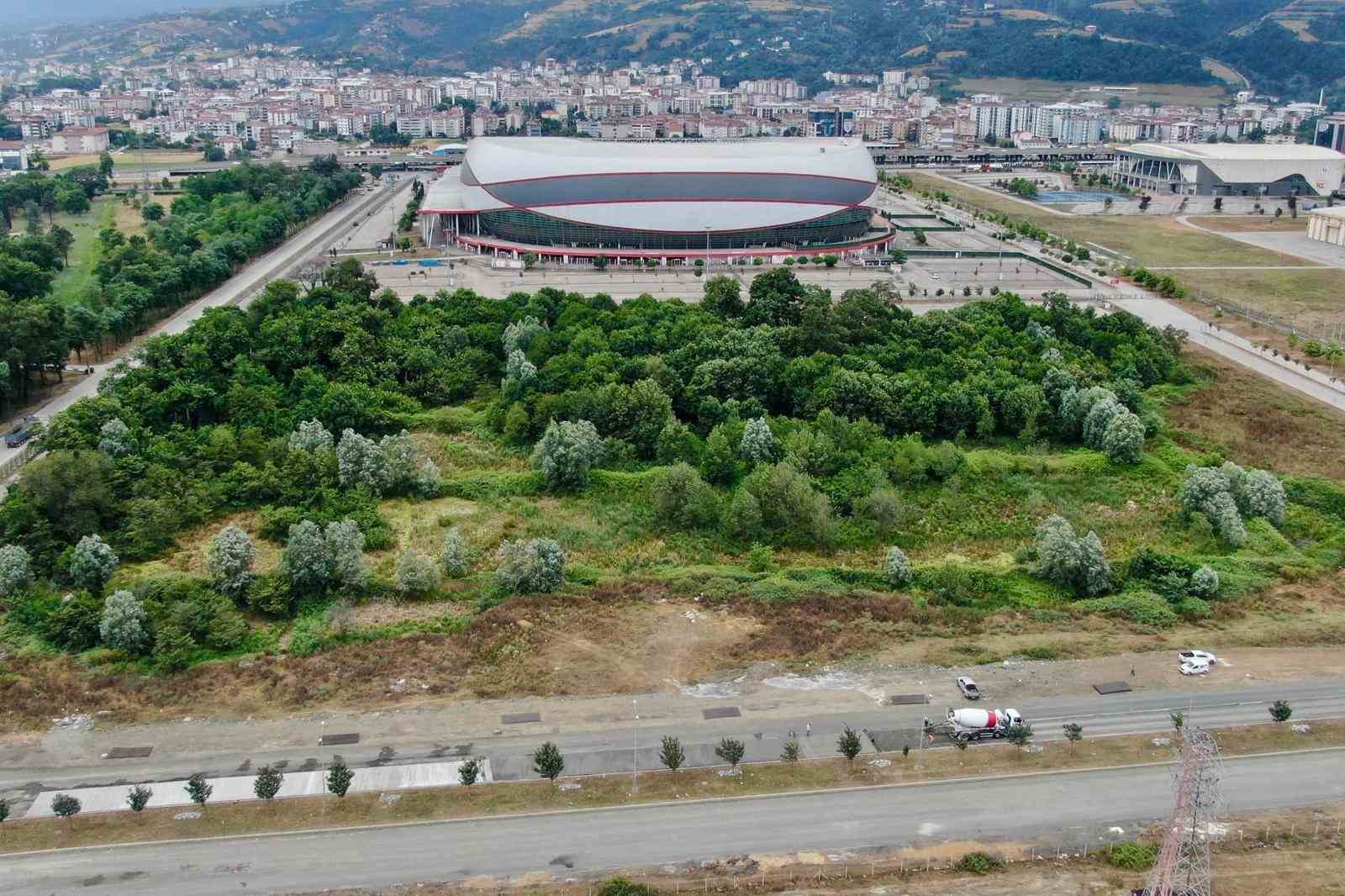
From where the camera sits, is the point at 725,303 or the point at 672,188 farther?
the point at 672,188

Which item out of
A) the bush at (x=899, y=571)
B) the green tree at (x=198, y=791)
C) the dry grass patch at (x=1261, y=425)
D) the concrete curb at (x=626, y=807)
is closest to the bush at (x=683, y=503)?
the bush at (x=899, y=571)

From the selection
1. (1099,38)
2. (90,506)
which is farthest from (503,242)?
(1099,38)

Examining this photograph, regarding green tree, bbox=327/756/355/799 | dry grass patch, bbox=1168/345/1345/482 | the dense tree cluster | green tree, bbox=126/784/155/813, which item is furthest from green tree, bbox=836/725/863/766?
the dense tree cluster

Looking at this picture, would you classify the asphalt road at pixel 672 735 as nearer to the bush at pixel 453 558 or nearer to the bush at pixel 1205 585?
the bush at pixel 1205 585

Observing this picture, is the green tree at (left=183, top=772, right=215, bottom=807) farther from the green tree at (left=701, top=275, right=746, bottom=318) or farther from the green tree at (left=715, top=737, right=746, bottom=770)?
the green tree at (left=701, top=275, right=746, bottom=318)

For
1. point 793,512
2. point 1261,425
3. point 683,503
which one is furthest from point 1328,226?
point 683,503

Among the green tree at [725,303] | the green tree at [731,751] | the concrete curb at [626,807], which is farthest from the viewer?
the green tree at [725,303]

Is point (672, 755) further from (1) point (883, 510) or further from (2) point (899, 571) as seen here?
(1) point (883, 510)
